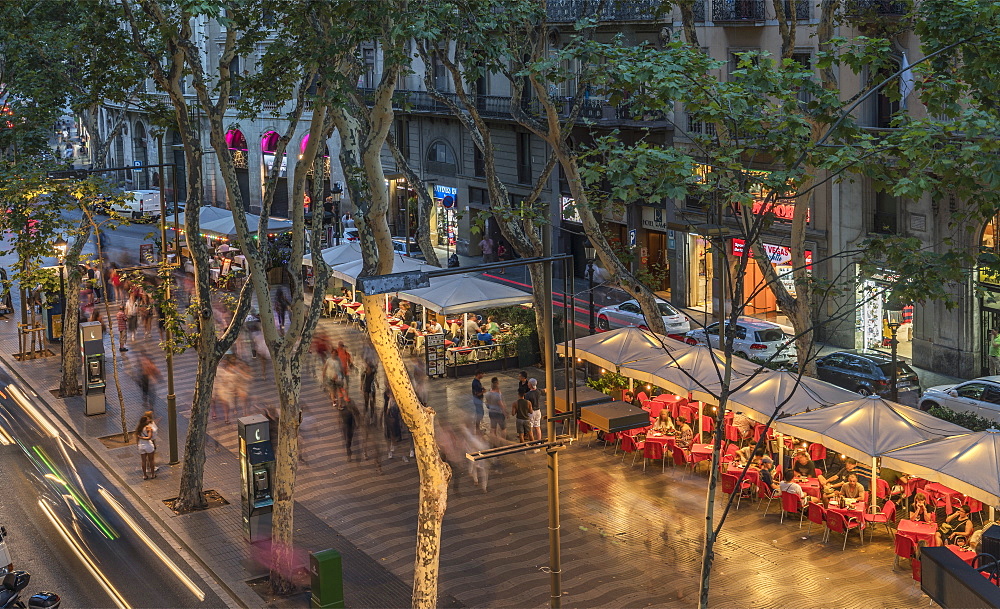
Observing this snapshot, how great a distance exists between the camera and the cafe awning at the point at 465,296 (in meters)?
29.8

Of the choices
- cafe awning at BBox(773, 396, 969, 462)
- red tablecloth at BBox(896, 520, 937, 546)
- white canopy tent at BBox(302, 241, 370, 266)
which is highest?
white canopy tent at BBox(302, 241, 370, 266)

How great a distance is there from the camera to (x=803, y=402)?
21250 millimetres

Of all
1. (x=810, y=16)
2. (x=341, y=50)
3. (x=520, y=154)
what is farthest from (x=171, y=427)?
(x=520, y=154)

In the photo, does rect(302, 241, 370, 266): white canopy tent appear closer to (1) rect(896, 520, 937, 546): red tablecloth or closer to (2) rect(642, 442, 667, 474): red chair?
(2) rect(642, 442, 667, 474): red chair

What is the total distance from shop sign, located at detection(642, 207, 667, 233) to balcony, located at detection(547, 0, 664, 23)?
22.6 feet

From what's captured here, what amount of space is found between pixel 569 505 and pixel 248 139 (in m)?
48.1

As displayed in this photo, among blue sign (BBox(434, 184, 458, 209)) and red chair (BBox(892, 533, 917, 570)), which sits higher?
blue sign (BBox(434, 184, 458, 209))

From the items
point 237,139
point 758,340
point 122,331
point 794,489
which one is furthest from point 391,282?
point 237,139

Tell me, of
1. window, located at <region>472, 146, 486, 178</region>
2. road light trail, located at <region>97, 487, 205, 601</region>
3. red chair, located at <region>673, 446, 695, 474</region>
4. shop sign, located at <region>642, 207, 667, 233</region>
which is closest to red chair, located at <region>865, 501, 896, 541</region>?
red chair, located at <region>673, 446, 695, 474</region>

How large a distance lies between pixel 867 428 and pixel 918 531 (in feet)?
6.28

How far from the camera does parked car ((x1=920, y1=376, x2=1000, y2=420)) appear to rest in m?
25.1

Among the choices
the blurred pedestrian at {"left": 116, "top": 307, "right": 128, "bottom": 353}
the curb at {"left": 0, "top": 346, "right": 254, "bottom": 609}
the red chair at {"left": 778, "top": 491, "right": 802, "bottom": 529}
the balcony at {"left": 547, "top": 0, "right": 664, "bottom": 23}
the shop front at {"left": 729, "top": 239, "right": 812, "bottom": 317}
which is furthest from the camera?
the balcony at {"left": 547, "top": 0, "right": 664, "bottom": 23}

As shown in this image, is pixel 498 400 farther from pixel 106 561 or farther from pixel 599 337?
pixel 106 561

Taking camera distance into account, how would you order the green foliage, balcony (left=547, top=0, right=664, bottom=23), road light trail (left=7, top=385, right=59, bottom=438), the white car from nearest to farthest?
the green foliage, road light trail (left=7, top=385, right=59, bottom=438), the white car, balcony (left=547, top=0, right=664, bottom=23)
